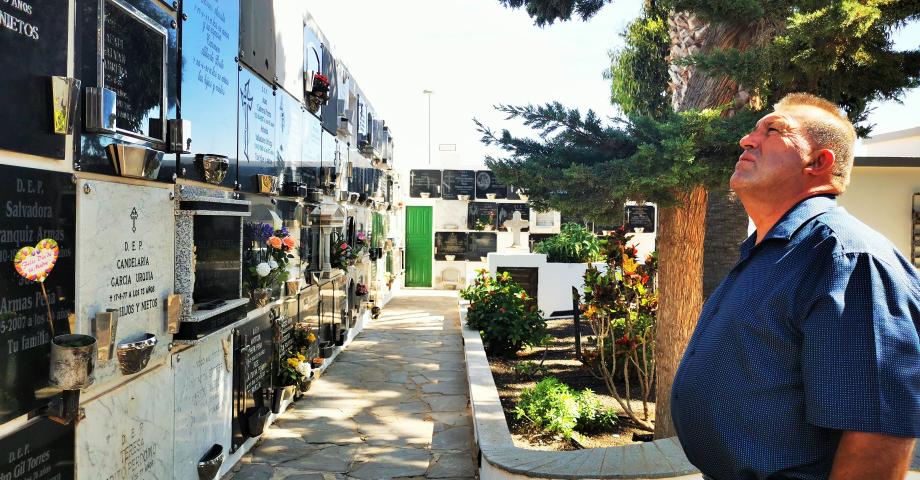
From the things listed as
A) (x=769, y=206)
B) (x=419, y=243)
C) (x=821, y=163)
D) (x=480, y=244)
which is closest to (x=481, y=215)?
(x=480, y=244)

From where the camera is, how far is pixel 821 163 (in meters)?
1.81

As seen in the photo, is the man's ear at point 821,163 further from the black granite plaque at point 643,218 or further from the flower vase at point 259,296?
the black granite plaque at point 643,218

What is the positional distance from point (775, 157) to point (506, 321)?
6.63 m

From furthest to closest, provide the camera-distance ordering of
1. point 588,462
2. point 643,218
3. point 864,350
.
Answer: point 643,218 → point 588,462 → point 864,350

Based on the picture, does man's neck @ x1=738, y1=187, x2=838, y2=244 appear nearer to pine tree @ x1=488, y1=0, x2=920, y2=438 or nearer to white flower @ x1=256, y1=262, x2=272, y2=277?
pine tree @ x1=488, y1=0, x2=920, y2=438

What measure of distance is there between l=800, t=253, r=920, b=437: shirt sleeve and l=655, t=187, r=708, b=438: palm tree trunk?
10.4 feet

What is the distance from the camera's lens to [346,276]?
30.9 feet

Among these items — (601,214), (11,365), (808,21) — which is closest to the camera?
(11,365)

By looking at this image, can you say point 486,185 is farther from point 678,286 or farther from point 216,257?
point 216,257

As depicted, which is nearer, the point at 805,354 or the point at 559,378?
the point at 805,354

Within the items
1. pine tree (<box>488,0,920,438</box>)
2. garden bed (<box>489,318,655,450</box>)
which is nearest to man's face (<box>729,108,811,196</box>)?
pine tree (<box>488,0,920,438</box>)

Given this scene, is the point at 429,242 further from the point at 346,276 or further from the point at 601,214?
the point at 601,214

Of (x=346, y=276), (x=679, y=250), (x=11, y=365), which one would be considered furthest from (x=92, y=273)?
(x=346, y=276)

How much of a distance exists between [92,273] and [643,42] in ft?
37.1
